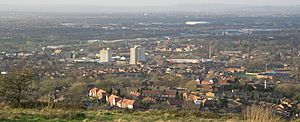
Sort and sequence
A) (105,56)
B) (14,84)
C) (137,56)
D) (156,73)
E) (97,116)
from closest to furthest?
(97,116) < (14,84) < (156,73) < (105,56) < (137,56)

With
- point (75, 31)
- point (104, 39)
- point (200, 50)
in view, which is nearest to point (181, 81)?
point (200, 50)

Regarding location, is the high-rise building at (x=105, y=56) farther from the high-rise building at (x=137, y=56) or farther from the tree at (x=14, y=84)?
the tree at (x=14, y=84)

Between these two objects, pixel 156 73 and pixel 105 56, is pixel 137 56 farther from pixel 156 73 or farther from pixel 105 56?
pixel 156 73

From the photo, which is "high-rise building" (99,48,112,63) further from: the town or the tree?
the tree

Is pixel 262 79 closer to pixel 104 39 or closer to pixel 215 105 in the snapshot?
pixel 215 105

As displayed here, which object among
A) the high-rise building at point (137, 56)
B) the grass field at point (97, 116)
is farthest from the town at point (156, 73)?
the grass field at point (97, 116)

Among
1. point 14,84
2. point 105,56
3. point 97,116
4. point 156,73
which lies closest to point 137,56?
point 105,56

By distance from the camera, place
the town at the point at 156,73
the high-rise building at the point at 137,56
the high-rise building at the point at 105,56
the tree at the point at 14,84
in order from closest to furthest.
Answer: the tree at the point at 14,84 → the town at the point at 156,73 → the high-rise building at the point at 137,56 → the high-rise building at the point at 105,56

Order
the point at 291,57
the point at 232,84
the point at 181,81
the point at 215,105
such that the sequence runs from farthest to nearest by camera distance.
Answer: the point at 291,57 → the point at 181,81 → the point at 232,84 → the point at 215,105
